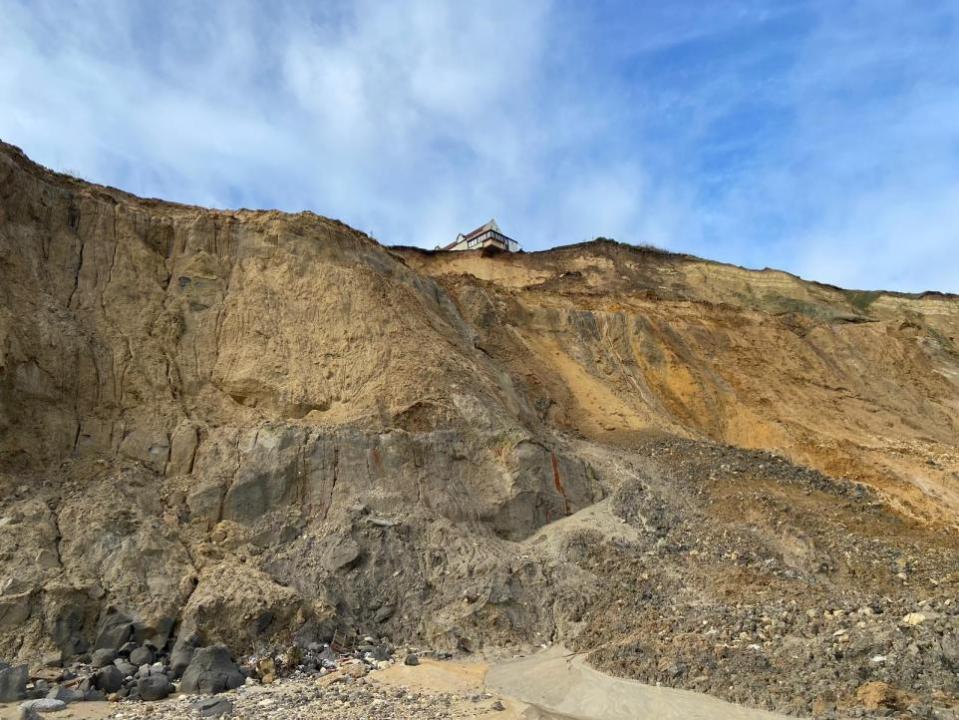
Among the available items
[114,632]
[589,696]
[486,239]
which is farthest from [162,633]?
[486,239]

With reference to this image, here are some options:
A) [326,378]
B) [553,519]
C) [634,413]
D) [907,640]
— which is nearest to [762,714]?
[907,640]

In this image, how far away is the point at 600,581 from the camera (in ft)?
40.9

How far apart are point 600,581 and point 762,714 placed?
4504 millimetres

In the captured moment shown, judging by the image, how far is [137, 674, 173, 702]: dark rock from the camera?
8867 mm

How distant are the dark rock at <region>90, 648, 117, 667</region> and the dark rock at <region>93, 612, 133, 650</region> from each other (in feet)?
0.39

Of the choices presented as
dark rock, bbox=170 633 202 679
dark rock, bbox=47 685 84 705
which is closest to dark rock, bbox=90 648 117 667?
dark rock, bbox=170 633 202 679

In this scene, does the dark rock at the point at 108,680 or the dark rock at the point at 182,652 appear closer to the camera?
the dark rock at the point at 108,680

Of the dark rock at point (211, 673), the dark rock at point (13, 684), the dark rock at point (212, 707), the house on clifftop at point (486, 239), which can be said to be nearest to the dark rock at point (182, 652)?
the dark rock at point (211, 673)

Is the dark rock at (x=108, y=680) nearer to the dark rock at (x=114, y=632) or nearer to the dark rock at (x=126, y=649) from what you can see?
the dark rock at (x=126, y=649)

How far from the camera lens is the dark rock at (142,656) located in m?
9.71

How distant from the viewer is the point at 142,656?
9.78m

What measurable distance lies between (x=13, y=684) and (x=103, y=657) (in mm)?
1150

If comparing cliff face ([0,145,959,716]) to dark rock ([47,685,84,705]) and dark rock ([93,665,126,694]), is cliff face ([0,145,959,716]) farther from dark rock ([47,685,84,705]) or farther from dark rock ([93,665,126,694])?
dark rock ([47,685,84,705])

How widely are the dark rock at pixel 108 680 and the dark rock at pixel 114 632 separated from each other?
0.88 metres
